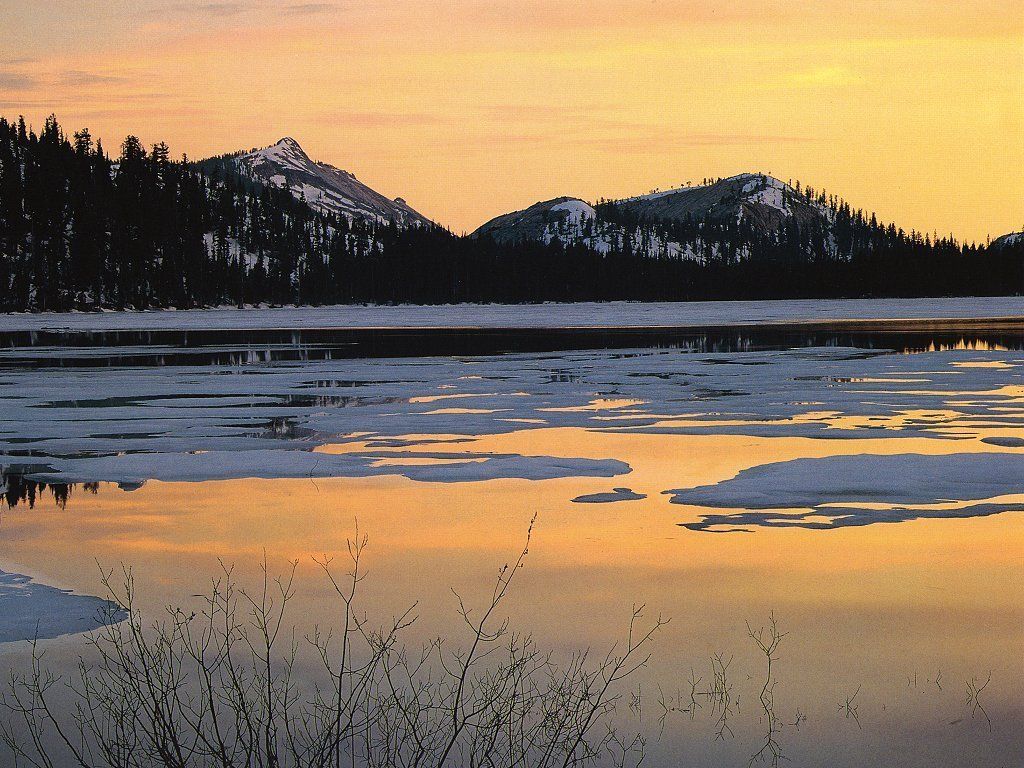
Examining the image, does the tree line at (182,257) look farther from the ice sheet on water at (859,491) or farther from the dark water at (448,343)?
the ice sheet on water at (859,491)

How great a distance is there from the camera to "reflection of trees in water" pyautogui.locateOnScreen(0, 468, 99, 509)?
40.6ft

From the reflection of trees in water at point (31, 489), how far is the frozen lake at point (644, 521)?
2.6 inches

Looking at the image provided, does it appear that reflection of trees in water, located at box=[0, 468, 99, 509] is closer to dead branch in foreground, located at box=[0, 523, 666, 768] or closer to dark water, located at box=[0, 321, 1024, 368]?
dead branch in foreground, located at box=[0, 523, 666, 768]

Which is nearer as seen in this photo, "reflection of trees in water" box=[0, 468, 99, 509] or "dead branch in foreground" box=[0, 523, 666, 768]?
"dead branch in foreground" box=[0, 523, 666, 768]

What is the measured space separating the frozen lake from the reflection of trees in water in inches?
2.6

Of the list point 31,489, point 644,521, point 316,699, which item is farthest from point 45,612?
point 31,489

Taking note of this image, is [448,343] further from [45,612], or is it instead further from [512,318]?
[512,318]

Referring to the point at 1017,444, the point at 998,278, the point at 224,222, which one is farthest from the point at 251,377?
the point at 998,278

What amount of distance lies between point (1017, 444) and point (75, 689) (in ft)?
42.1

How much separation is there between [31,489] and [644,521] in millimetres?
6799

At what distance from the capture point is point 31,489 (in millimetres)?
13117

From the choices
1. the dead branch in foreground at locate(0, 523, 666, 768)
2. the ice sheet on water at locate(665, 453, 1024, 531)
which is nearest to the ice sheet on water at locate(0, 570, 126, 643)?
the dead branch in foreground at locate(0, 523, 666, 768)

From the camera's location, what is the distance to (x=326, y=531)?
35.1ft

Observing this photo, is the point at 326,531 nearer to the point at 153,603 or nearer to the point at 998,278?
the point at 153,603
